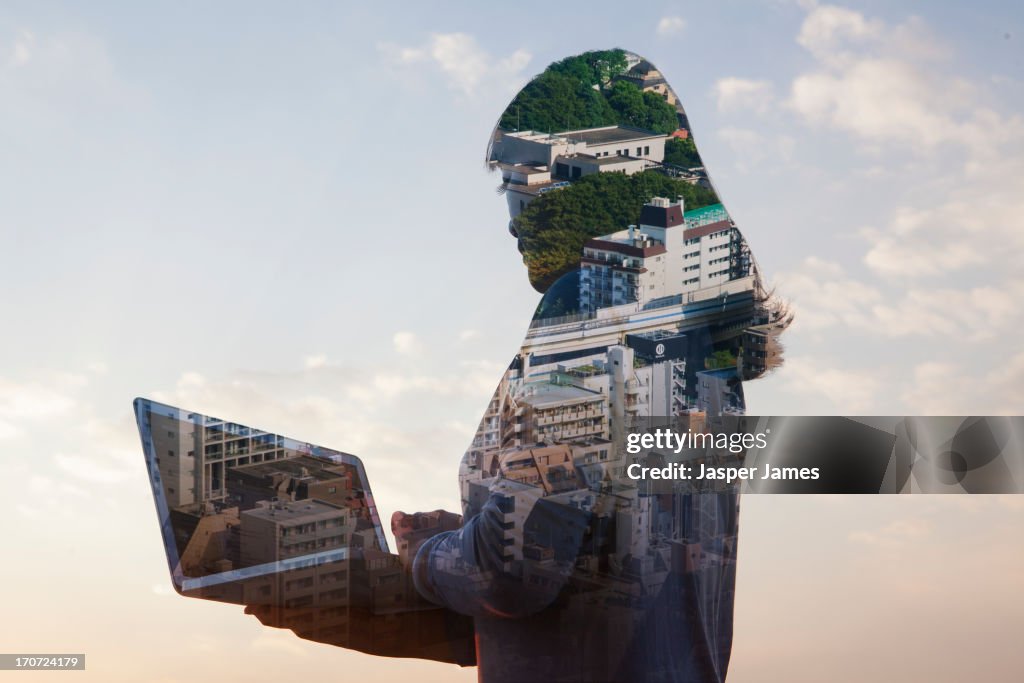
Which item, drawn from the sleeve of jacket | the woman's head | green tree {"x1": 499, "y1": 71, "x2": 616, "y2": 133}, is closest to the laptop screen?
the sleeve of jacket

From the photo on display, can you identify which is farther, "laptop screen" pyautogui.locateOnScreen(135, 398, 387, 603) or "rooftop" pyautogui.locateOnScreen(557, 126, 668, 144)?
"rooftop" pyautogui.locateOnScreen(557, 126, 668, 144)

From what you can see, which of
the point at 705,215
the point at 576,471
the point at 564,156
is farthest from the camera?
the point at 564,156

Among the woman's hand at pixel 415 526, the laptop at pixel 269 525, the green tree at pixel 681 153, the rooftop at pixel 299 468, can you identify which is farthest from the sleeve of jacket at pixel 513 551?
the green tree at pixel 681 153

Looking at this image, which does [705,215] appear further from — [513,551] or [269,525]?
[269,525]

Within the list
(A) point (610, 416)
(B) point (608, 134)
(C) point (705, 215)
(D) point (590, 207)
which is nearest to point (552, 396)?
(A) point (610, 416)

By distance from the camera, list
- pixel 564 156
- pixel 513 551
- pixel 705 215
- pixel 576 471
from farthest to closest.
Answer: pixel 564 156 → pixel 705 215 → pixel 576 471 → pixel 513 551

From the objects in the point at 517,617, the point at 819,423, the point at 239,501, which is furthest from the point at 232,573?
the point at 819,423

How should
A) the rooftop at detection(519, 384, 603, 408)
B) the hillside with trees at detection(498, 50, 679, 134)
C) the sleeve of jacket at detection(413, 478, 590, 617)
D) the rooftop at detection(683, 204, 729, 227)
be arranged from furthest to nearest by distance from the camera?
the hillside with trees at detection(498, 50, 679, 134) < the rooftop at detection(683, 204, 729, 227) < the rooftop at detection(519, 384, 603, 408) < the sleeve of jacket at detection(413, 478, 590, 617)

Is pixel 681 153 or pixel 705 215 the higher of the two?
pixel 681 153

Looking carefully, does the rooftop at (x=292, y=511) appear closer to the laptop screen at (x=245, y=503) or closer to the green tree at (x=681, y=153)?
the laptop screen at (x=245, y=503)

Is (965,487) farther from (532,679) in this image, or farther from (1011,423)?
(532,679)

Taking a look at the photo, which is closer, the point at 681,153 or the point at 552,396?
the point at 552,396

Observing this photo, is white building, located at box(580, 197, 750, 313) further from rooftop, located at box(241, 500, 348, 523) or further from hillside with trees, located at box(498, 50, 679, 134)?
rooftop, located at box(241, 500, 348, 523)
